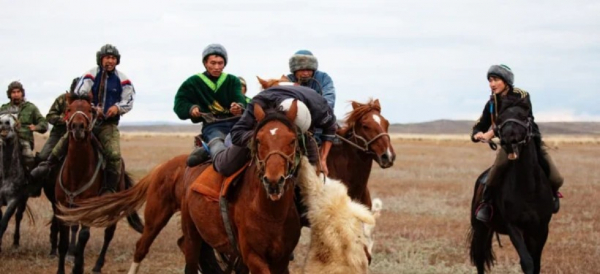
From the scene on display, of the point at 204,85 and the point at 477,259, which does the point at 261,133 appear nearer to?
the point at 204,85

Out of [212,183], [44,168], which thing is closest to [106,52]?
[44,168]

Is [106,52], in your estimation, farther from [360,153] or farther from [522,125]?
[522,125]

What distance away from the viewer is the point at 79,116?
30.0 ft

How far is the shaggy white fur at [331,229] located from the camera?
6418 mm

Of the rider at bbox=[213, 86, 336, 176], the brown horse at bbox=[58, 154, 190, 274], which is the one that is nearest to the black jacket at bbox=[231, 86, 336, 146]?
the rider at bbox=[213, 86, 336, 176]

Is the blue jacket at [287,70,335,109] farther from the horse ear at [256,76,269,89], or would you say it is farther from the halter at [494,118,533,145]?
the halter at [494,118,533,145]

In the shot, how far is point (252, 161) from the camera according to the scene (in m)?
Result: 6.32

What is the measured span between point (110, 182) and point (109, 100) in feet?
3.64

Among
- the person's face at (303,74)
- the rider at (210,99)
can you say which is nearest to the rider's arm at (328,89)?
the person's face at (303,74)

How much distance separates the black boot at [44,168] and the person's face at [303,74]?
377 cm

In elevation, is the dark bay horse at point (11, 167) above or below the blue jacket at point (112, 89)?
below

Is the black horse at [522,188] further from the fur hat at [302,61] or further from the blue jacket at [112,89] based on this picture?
the blue jacket at [112,89]

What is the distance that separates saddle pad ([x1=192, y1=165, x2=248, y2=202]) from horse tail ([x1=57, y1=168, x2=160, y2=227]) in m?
2.11

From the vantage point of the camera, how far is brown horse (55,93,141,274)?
30.7ft
